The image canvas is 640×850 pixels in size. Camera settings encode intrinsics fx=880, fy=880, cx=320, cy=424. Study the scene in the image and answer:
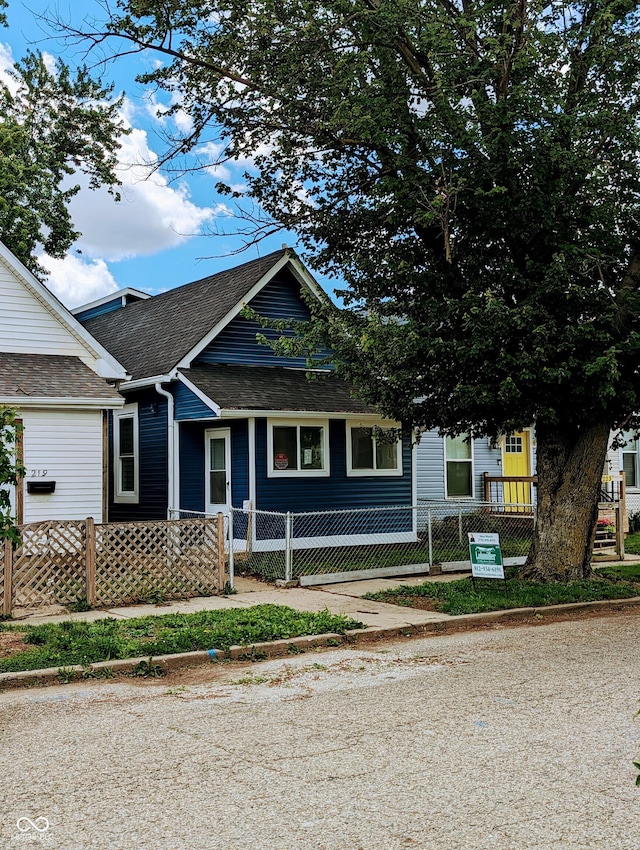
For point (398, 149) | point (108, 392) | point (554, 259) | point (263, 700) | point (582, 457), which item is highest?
point (398, 149)

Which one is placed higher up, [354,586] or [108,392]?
[108,392]

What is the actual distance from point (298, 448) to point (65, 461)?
15.1ft

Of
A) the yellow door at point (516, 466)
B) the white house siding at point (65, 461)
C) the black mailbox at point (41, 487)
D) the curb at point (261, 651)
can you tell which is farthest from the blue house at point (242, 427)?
the curb at point (261, 651)

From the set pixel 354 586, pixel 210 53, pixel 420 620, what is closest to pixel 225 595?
pixel 354 586

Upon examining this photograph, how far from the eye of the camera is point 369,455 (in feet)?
63.2

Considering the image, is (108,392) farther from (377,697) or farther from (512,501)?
(512,501)

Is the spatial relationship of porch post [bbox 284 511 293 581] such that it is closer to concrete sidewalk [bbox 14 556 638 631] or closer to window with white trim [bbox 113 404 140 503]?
concrete sidewalk [bbox 14 556 638 631]

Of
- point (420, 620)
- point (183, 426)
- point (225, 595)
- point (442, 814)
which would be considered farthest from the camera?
point (183, 426)

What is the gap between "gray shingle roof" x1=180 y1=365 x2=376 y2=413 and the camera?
56.0ft

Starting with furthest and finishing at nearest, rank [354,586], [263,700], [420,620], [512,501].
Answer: [512,501], [354,586], [420,620], [263,700]

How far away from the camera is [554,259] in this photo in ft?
40.8

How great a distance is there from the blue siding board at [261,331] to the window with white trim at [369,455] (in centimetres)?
263

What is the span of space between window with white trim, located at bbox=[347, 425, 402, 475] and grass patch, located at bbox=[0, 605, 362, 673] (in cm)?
727

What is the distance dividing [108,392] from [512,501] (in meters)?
11.6
